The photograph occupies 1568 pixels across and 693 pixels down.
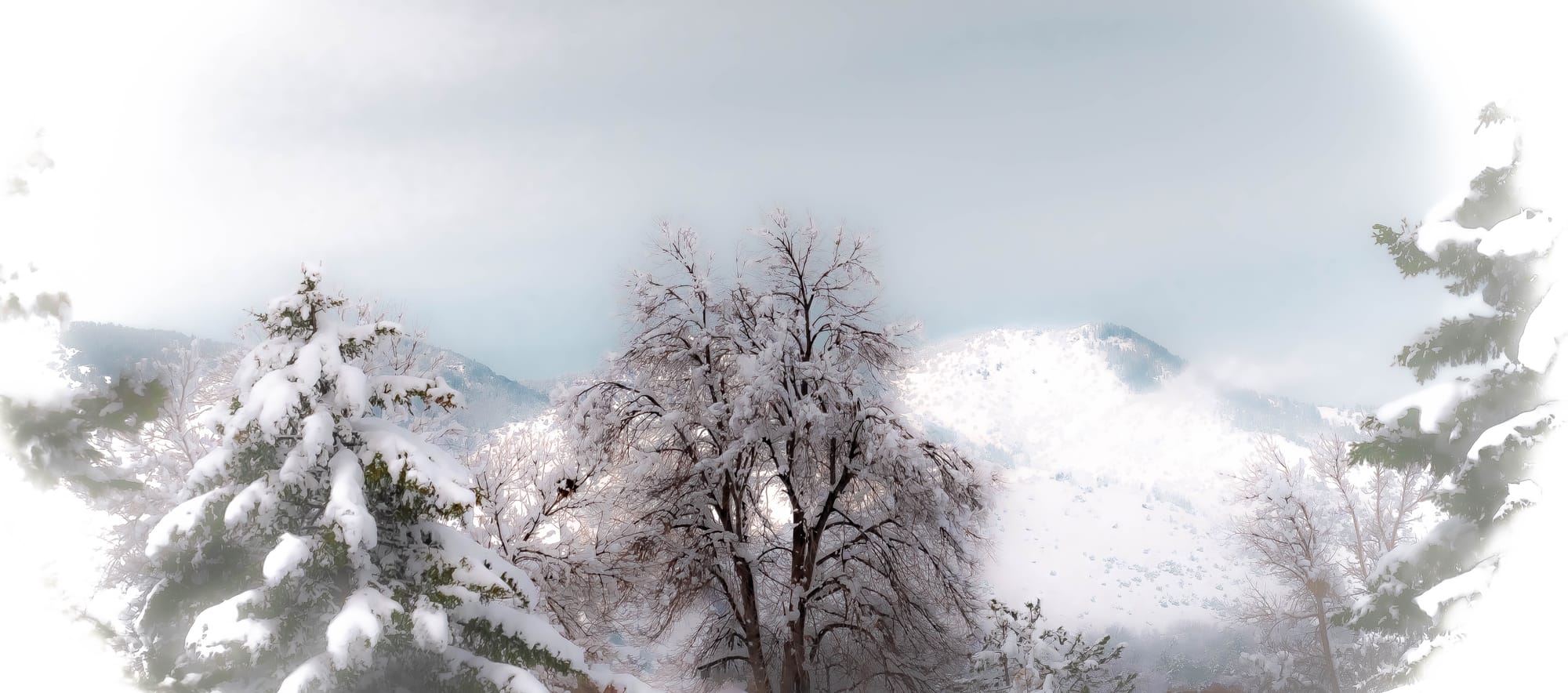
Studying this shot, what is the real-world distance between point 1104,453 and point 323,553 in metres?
56.1

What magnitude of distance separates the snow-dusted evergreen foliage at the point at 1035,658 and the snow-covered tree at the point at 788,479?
3.87 ft

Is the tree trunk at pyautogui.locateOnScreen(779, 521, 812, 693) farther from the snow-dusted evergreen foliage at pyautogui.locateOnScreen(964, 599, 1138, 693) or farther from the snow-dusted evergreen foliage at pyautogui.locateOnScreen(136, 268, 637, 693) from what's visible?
the snow-dusted evergreen foliage at pyautogui.locateOnScreen(136, 268, 637, 693)

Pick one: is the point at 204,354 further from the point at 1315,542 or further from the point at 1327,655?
the point at 1315,542

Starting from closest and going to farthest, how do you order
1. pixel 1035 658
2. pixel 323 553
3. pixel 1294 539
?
pixel 323 553 < pixel 1035 658 < pixel 1294 539

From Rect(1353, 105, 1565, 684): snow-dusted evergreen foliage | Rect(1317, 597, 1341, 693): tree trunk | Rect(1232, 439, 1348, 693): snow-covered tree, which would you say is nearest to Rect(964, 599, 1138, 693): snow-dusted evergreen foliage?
Rect(1353, 105, 1565, 684): snow-dusted evergreen foliage

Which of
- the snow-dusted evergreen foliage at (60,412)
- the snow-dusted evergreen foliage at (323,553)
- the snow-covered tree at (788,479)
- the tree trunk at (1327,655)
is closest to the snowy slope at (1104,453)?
the snow-covered tree at (788,479)

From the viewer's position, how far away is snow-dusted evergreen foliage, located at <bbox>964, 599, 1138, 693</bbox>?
12312 millimetres

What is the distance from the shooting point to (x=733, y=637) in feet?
53.7

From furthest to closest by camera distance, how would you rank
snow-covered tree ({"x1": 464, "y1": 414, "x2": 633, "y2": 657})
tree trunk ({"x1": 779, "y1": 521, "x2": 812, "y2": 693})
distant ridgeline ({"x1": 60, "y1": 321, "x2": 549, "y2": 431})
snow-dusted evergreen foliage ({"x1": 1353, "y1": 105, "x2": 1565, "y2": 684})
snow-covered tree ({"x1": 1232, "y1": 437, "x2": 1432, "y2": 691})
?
1. snow-covered tree ({"x1": 1232, "y1": 437, "x2": 1432, "y2": 691})
2. snow-covered tree ({"x1": 464, "y1": 414, "x2": 633, "y2": 657})
3. tree trunk ({"x1": 779, "y1": 521, "x2": 812, "y2": 693})
4. distant ridgeline ({"x1": 60, "y1": 321, "x2": 549, "y2": 431})
5. snow-dusted evergreen foliage ({"x1": 1353, "y1": 105, "x2": 1565, "y2": 684})

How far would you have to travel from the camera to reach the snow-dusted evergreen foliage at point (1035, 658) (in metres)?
12.3

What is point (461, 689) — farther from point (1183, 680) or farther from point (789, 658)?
point (1183, 680)

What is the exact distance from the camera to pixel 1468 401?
9914mm

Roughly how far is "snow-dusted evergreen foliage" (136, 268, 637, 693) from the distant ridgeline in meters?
1.00

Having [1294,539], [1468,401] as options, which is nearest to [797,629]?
[1468,401]
